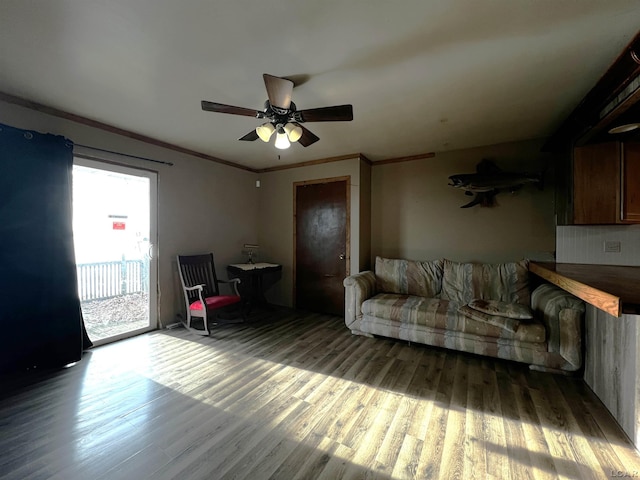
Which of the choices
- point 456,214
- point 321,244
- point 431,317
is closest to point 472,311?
point 431,317

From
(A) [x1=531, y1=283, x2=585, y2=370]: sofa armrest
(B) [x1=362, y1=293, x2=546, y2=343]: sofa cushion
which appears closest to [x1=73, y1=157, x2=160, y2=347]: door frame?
(B) [x1=362, y1=293, x2=546, y2=343]: sofa cushion

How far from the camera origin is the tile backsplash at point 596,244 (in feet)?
8.54

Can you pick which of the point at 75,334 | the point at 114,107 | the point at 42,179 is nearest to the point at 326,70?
the point at 114,107

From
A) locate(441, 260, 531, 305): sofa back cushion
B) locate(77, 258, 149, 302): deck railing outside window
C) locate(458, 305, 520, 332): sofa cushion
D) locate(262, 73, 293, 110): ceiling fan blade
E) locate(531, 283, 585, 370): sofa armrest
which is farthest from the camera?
locate(77, 258, 149, 302): deck railing outside window

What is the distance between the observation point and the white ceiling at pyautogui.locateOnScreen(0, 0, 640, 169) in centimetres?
142

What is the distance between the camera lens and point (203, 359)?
267cm

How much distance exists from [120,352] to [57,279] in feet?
3.15

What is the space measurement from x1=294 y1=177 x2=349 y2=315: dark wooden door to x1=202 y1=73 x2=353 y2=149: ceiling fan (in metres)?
1.93

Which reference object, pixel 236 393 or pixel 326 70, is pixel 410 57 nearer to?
pixel 326 70

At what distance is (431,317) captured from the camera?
2.81 m

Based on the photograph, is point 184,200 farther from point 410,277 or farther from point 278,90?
point 410,277

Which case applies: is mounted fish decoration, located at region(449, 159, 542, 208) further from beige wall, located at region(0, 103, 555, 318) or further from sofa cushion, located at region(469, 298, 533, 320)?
sofa cushion, located at region(469, 298, 533, 320)

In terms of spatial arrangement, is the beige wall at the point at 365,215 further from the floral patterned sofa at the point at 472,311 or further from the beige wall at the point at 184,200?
the beige wall at the point at 184,200

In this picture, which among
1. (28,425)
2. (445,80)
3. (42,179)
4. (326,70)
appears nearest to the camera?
(28,425)
